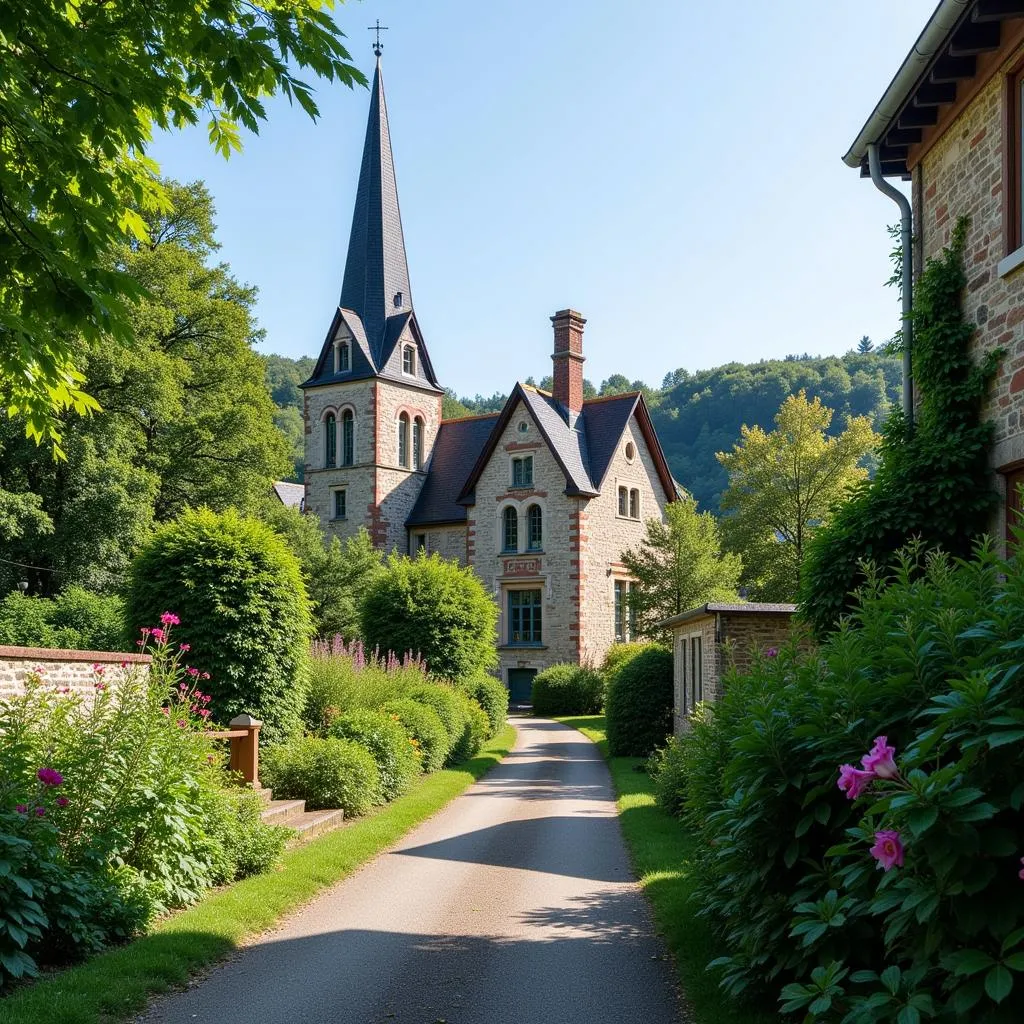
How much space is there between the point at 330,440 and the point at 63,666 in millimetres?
37547

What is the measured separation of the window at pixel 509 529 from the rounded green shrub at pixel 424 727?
2206cm

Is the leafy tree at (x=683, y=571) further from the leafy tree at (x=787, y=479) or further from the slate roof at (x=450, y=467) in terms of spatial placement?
the slate roof at (x=450, y=467)

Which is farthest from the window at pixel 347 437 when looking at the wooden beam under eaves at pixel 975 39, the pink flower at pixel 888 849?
the pink flower at pixel 888 849

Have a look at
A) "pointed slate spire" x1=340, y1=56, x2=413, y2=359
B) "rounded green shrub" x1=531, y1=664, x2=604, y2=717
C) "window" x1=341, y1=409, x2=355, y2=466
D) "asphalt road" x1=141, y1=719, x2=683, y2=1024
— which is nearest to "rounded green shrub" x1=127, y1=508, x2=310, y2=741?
"asphalt road" x1=141, y1=719, x2=683, y2=1024

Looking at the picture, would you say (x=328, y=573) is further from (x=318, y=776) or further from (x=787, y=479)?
(x=318, y=776)

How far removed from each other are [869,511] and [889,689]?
549 centimetres

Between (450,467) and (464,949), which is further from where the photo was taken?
(450,467)

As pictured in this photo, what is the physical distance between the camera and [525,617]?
135ft

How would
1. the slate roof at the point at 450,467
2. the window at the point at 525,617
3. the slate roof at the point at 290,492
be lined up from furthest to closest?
the slate roof at the point at 290,492
the slate roof at the point at 450,467
the window at the point at 525,617

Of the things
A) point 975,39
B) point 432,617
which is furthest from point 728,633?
point 432,617

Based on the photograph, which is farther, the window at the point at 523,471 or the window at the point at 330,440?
the window at the point at 330,440

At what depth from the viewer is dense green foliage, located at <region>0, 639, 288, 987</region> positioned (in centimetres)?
665

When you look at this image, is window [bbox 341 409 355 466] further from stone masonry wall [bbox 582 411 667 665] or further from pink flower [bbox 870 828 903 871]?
pink flower [bbox 870 828 903 871]

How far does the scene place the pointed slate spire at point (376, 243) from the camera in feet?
153
